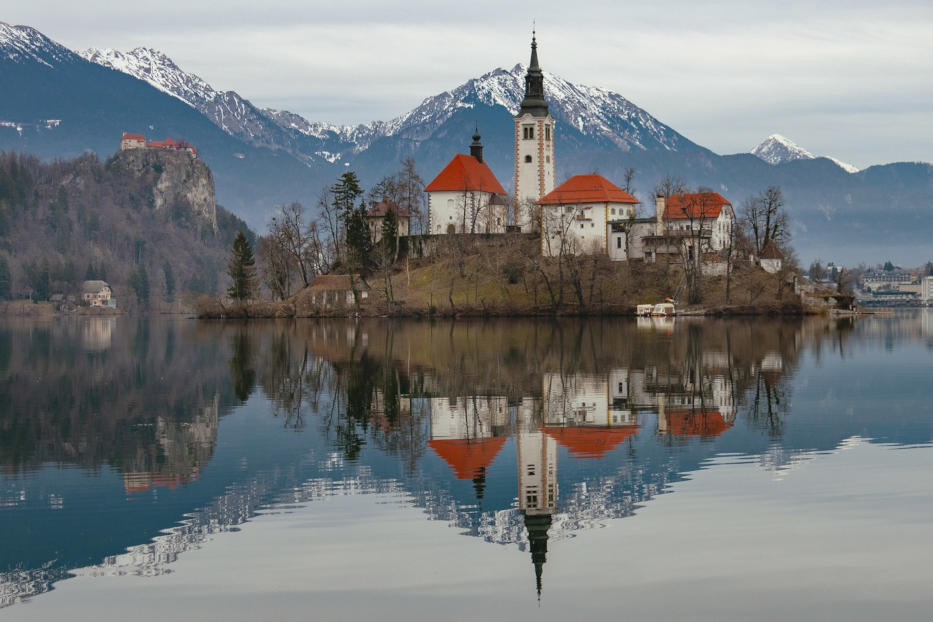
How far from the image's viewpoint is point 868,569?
17.7m

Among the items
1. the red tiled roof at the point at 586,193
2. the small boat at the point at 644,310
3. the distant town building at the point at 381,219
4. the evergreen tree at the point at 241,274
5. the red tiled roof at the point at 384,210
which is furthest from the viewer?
the evergreen tree at the point at 241,274

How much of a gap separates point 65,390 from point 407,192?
294 feet

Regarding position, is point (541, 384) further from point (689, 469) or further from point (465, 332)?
point (465, 332)

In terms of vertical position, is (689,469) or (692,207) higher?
(692,207)

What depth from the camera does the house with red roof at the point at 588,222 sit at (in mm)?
119875

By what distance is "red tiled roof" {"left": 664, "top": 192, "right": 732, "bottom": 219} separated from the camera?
118m

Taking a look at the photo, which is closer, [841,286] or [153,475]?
[153,475]

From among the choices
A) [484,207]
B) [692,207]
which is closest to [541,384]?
[692,207]

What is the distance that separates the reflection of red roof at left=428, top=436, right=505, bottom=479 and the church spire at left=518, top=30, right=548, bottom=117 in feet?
344

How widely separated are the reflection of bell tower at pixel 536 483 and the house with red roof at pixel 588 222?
8748 cm

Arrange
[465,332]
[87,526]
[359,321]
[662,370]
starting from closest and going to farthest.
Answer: [87,526], [662,370], [465,332], [359,321]

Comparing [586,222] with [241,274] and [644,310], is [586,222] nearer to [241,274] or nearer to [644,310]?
[644,310]

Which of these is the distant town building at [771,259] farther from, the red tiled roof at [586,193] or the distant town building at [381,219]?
the distant town building at [381,219]

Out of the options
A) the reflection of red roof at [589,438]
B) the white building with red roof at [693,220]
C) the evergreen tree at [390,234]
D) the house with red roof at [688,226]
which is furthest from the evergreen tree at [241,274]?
the reflection of red roof at [589,438]
